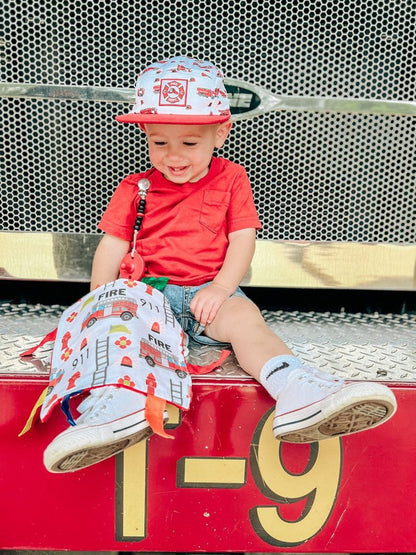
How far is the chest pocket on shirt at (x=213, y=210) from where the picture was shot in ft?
4.58

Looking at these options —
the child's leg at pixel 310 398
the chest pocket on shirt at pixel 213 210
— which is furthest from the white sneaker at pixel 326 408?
the chest pocket on shirt at pixel 213 210

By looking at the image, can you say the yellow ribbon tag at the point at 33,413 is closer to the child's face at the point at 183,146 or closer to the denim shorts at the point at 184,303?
the denim shorts at the point at 184,303

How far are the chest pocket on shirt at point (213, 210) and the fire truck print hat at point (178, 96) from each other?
23cm

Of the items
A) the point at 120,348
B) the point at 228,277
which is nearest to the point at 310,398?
the point at 120,348

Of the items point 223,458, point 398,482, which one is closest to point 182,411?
point 223,458

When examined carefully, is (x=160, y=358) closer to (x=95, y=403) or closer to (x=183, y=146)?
(x=95, y=403)

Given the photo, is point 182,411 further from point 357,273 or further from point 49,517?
point 357,273

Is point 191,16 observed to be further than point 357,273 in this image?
No

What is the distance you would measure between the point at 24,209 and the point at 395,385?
960 millimetres

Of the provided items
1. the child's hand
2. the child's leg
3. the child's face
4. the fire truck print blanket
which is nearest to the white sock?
the child's leg

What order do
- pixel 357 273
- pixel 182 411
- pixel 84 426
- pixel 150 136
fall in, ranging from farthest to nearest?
pixel 357 273, pixel 150 136, pixel 182 411, pixel 84 426

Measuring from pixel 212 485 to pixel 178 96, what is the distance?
77 centimetres

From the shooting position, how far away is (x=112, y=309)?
1064 millimetres

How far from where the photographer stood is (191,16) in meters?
1.31
